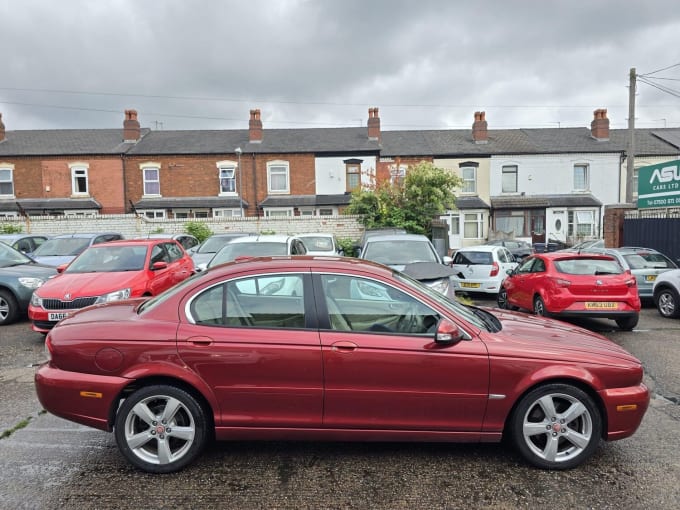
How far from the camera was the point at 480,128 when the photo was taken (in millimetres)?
29766

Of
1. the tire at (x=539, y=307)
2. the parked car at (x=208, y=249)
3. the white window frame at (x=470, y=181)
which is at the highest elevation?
the white window frame at (x=470, y=181)

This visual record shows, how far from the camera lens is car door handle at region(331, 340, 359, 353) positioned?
10.5ft

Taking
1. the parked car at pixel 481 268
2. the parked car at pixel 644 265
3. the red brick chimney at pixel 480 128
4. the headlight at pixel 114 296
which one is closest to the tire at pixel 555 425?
the headlight at pixel 114 296

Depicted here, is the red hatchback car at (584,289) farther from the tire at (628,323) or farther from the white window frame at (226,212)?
the white window frame at (226,212)

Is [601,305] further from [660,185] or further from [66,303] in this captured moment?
[660,185]

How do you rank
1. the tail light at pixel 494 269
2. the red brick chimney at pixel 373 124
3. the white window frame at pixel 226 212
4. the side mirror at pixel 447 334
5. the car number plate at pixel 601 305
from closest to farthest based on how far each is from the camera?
the side mirror at pixel 447 334 → the car number plate at pixel 601 305 → the tail light at pixel 494 269 → the white window frame at pixel 226 212 → the red brick chimney at pixel 373 124

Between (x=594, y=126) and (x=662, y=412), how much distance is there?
1234 inches

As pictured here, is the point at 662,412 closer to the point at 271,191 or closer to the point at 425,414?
the point at 425,414

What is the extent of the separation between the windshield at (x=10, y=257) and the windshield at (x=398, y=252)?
7.07 metres

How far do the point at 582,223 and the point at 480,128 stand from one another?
29.2 feet

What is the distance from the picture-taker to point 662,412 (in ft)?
14.3

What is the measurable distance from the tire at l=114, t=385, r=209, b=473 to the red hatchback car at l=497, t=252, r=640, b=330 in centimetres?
638

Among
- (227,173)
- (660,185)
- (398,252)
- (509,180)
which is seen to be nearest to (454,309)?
(398,252)

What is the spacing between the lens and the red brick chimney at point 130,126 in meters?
28.4
